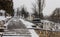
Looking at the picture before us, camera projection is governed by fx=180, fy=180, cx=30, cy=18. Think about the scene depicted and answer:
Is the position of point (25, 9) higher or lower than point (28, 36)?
higher

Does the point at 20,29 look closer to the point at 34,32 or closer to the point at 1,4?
the point at 34,32

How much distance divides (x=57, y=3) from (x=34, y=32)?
0.45 m

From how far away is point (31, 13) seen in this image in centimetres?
224

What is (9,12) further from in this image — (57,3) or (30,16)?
(57,3)

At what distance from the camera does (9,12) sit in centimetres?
221

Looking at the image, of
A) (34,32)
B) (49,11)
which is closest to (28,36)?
(34,32)

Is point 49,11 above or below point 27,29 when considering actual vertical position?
above

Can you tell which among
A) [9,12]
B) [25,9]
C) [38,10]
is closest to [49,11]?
[38,10]

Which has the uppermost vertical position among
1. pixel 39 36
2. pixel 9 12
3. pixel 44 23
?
pixel 9 12

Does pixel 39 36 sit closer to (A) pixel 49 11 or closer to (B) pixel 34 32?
(B) pixel 34 32

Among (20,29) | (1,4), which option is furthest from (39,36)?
(1,4)

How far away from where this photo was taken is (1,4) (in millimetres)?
2219

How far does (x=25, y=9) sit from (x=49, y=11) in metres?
0.30

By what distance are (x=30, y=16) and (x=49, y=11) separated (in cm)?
24
